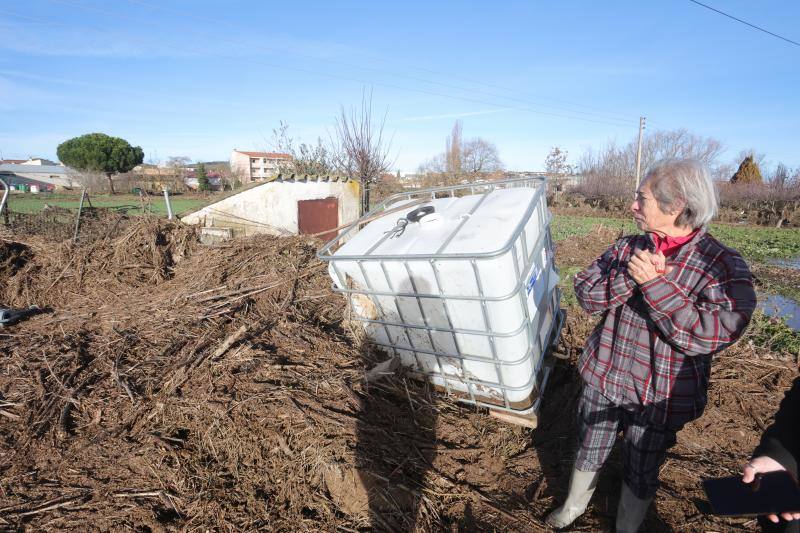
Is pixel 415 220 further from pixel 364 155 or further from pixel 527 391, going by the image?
pixel 364 155

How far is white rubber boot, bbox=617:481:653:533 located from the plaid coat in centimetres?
47

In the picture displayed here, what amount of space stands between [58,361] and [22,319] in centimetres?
216

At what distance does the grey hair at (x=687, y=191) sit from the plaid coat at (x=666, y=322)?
0.09 m

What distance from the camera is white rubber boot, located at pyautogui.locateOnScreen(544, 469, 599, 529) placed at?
2093mm

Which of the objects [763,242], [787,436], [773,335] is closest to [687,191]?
[787,436]

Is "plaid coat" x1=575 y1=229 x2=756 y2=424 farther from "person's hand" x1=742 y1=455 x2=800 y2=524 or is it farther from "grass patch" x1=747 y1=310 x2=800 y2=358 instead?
"grass patch" x1=747 y1=310 x2=800 y2=358

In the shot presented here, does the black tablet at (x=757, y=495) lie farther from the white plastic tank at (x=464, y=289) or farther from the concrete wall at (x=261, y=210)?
the concrete wall at (x=261, y=210)

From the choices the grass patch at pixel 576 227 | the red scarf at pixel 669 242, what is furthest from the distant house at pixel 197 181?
the red scarf at pixel 669 242

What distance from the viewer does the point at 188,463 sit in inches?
88.7

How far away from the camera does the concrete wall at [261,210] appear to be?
7.84 m

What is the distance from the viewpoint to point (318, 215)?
9648 mm

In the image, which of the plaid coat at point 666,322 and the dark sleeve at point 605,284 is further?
the dark sleeve at point 605,284

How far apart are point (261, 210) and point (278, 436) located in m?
6.76

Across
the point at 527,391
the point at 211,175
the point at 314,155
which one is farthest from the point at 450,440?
the point at 211,175
